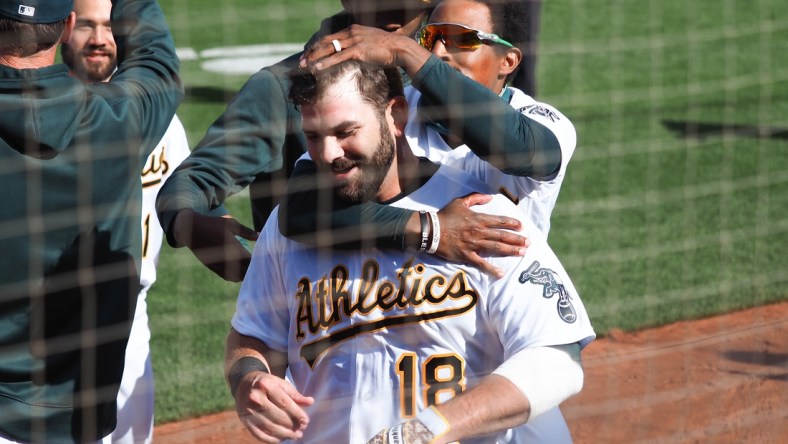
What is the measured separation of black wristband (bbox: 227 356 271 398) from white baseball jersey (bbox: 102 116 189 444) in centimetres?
135

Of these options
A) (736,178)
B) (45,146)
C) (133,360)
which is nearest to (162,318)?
(133,360)

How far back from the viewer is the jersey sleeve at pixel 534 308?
106 inches

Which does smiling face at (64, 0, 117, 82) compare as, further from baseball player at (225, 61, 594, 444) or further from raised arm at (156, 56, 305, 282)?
baseball player at (225, 61, 594, 444)

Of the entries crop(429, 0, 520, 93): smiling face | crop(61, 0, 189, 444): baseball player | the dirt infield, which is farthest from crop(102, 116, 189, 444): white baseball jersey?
crop(429, 0, 520, 93): smiling face

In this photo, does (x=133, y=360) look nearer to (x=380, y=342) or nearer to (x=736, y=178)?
(x=380, y=342)

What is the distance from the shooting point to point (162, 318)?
253 inches

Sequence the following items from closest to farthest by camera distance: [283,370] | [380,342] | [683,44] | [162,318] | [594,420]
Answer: [380,342] < [283,370] < [594,420] < [162,318] < [683,44]

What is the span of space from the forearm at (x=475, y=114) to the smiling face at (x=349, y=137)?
14cm

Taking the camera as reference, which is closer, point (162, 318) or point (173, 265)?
point (162, 318)

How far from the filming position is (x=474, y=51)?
11.4 feet

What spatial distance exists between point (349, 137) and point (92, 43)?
1.93m

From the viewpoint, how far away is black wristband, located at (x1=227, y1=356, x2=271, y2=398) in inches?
115

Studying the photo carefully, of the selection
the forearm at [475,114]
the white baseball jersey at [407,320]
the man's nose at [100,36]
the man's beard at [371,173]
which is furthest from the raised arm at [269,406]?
the man's nose at [100,36]

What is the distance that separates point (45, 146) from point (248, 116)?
0.76 m
